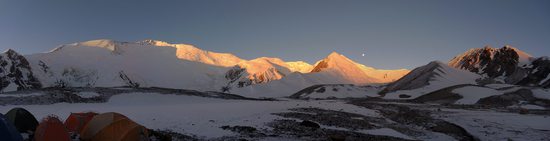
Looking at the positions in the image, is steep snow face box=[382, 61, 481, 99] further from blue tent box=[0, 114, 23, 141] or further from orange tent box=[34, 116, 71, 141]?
blue tent box=[0, 114, 23, 141]

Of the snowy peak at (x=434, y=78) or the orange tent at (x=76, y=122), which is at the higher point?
the snowy peak at (x=434, y=78)

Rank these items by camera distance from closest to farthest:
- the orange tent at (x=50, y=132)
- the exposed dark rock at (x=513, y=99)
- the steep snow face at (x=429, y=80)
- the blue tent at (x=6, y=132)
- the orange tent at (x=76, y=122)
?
the blue tent at (x=6, y=132) < the orange tent at (x=50, y=132) < the orange tent at (x=76, y=122) < the exposed dark rock at (x=513, y=99) < the steep snow face at (x=429, y=80)

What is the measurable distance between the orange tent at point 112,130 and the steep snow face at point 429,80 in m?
116

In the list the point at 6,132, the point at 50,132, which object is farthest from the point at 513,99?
the point at 6,132

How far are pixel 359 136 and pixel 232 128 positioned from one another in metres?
7.12

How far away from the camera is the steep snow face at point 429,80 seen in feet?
449

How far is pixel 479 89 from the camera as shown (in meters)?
103

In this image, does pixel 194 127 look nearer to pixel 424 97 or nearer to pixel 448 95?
pixel 448 95

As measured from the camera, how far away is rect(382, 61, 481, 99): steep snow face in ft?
449

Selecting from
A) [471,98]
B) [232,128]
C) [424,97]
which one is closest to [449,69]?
[424,97]

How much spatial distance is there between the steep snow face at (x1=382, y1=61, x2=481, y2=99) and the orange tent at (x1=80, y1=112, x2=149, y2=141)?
11565 cm

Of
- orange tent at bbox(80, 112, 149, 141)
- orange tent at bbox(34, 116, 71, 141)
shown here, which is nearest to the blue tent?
orange tent at bbox(34, 116, 71, 141)

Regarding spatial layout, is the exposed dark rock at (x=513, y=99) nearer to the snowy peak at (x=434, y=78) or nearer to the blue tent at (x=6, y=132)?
the snowy peak at (x=434, y=78)

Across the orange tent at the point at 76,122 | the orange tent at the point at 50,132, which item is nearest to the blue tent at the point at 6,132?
the orange tent at the point at 50,132
